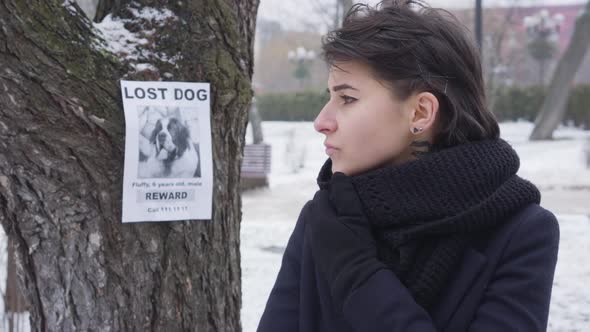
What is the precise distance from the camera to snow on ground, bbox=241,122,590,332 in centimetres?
528

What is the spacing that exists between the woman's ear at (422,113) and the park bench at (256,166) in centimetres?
1181

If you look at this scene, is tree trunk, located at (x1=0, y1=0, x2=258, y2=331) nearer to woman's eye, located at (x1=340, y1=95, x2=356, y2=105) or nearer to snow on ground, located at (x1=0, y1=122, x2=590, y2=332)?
woman's eye, located at (x1=340, y1=95, x2=356, y2=105)

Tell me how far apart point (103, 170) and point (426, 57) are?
1.13m

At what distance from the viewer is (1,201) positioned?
1982 millimetres

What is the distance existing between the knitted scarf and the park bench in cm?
1184

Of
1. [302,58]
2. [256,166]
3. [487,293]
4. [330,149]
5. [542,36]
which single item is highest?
[542,36]

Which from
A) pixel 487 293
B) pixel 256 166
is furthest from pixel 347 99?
pixel 256 166

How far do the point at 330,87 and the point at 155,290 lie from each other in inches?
41.4

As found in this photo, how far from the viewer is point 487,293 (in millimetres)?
1244

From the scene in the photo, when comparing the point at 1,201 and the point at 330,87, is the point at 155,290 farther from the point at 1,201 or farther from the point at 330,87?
the point at 330,87

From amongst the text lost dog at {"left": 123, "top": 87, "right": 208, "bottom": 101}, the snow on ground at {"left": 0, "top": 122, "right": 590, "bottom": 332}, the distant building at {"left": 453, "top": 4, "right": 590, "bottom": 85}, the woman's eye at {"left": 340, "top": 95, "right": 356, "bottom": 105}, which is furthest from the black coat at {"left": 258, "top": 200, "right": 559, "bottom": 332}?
the distant building at {"left": 453, "top": 4, "right": 590, "bottom": 85}

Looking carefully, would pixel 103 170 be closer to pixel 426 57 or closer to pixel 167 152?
pixel 167 152

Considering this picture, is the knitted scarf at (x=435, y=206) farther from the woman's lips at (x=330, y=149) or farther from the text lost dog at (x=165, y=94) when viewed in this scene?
the text lost dog at (x=165, y=94)

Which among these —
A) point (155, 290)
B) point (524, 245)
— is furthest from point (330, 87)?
point (155, 290)
